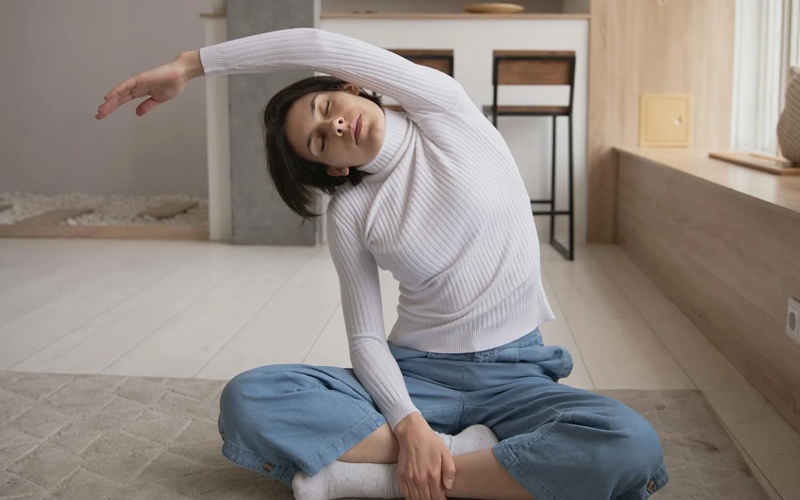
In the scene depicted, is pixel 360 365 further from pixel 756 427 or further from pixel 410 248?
pixel 756 427

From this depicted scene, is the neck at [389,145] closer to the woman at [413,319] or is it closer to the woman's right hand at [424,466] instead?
the woman at [413,319]

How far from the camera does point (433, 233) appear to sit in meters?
1.66

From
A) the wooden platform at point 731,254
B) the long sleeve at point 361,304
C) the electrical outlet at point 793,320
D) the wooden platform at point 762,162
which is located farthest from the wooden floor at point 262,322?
the long sleeve at point 361,304

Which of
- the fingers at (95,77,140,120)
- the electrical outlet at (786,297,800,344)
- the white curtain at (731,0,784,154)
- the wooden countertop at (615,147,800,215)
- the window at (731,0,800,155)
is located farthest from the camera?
the white curtain at (731,0,784,154)

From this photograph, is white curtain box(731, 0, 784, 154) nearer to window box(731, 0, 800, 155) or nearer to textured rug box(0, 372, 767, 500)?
window box(731, 0, 800, 155)

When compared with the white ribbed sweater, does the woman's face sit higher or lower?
higher

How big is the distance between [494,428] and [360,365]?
0.85 feet

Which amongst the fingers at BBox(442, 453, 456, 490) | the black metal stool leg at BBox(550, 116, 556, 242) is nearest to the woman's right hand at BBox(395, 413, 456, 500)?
the fingers at BBox(442, 453, 456, 490)

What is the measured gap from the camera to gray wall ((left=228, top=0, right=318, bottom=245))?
4.31 m

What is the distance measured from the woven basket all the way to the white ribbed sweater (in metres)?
1.53

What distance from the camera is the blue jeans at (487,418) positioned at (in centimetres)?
149

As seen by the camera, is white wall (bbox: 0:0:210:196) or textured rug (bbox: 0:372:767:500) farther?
white wall (bbox: 0:0:210:196)

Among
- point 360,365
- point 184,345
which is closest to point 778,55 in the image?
point 184,345

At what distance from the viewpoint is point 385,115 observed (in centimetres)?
169
